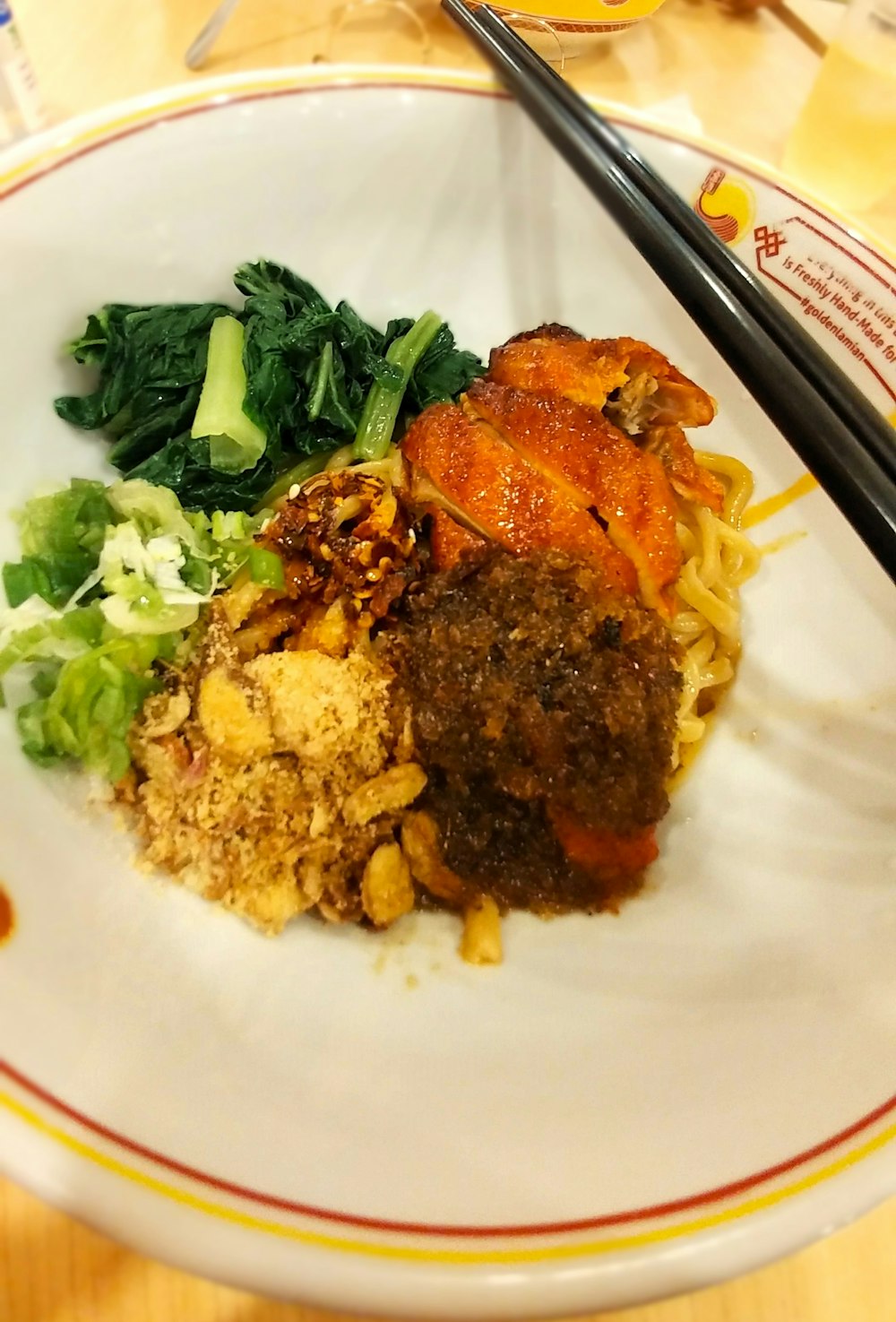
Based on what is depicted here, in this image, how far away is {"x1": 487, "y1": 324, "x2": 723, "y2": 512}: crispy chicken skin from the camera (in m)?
1.88

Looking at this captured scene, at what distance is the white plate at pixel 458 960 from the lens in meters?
1.02

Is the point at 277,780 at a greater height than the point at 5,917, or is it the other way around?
the point at 5,917

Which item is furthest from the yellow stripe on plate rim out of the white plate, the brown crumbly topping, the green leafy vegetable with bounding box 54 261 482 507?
the green leafy vegetable with bounding box 54 261 482 507


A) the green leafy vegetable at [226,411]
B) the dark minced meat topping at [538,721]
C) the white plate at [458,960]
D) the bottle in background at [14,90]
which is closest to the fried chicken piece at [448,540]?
the dark minced meat topping at [538,721]

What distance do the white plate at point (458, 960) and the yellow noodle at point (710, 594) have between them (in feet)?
0.19

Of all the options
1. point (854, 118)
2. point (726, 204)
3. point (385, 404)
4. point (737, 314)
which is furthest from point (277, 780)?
point (854, 118)

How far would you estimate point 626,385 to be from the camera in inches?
75.5

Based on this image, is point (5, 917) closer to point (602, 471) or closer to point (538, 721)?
point (538, 721)

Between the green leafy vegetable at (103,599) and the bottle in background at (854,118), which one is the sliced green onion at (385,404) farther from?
the bottle in background at (854,118)

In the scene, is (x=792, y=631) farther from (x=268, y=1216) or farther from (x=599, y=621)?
(x=268, y=1216)

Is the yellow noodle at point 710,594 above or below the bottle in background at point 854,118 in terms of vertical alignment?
below

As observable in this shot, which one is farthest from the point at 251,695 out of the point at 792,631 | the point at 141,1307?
the point at 792,631

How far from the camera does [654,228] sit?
5.07 ft

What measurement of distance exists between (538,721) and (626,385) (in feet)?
2.90
